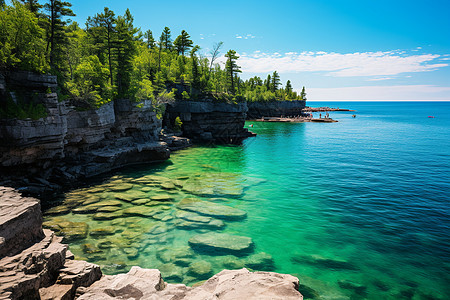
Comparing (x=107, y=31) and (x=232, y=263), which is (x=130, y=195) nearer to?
(x=232, y=263)

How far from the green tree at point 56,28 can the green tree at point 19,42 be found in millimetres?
3943

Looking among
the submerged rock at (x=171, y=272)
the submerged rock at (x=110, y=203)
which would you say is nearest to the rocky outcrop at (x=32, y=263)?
the submerged rock at (x=171, y=272)

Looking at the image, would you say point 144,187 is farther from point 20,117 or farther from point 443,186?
point 443,186

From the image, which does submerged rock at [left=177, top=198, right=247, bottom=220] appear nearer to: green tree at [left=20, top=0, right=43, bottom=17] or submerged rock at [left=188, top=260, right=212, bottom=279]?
submerged rock at [left=188, top=260, right=212, bottom=279]

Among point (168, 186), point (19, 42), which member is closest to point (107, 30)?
point (19, 42)

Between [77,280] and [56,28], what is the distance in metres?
28.7

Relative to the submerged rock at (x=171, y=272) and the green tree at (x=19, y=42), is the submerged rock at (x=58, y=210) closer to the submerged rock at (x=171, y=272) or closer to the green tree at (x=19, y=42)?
the submerged rock at (x=171, y=272)

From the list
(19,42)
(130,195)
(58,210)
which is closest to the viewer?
(58,210)

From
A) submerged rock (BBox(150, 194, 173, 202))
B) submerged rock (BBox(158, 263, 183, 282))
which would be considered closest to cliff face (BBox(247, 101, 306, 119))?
submerged rock (BBox(150, 194, 173, 202))

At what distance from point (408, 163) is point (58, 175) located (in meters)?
45.0

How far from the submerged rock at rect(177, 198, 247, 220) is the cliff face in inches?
3699

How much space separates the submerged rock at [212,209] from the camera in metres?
18.0

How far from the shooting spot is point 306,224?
678 inches

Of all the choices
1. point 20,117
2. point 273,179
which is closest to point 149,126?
point 20,117
